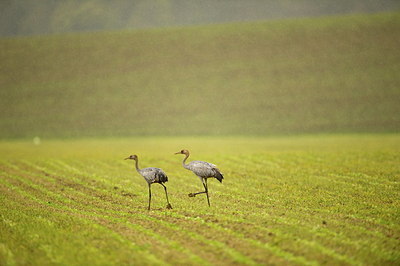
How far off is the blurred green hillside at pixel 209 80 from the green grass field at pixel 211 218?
37.6 meters

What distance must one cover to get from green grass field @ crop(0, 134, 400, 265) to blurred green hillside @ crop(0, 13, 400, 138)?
1479 inches

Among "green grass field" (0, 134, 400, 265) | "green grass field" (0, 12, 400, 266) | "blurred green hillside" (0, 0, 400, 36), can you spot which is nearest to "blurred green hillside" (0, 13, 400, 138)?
"green grass field" (0, 12, 400, 266)

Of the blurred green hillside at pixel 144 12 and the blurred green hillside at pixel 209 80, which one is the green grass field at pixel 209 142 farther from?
the blurred green hillside at pixel 144 12

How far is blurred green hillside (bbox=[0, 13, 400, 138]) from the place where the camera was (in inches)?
2547

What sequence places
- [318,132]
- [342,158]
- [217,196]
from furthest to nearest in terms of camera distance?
[318,132] < [342,158] < [217,196]

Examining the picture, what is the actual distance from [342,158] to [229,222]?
20.6 meters

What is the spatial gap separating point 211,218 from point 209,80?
62343 millimetres

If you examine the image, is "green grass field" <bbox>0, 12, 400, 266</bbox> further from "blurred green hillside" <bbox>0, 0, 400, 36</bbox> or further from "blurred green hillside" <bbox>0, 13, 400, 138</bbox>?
"blurred green hillside" <bbox>0, 0, 400, 36</bbox>

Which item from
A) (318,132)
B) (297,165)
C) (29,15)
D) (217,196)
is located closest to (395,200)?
(217,196)

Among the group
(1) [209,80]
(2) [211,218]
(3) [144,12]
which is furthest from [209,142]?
(3) [144,12]

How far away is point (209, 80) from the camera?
7569 centimetres

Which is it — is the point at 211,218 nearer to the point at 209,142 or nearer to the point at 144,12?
the point at 209,142

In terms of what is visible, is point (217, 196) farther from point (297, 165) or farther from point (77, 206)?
point (297, 165)

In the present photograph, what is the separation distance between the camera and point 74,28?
98.0 meters
